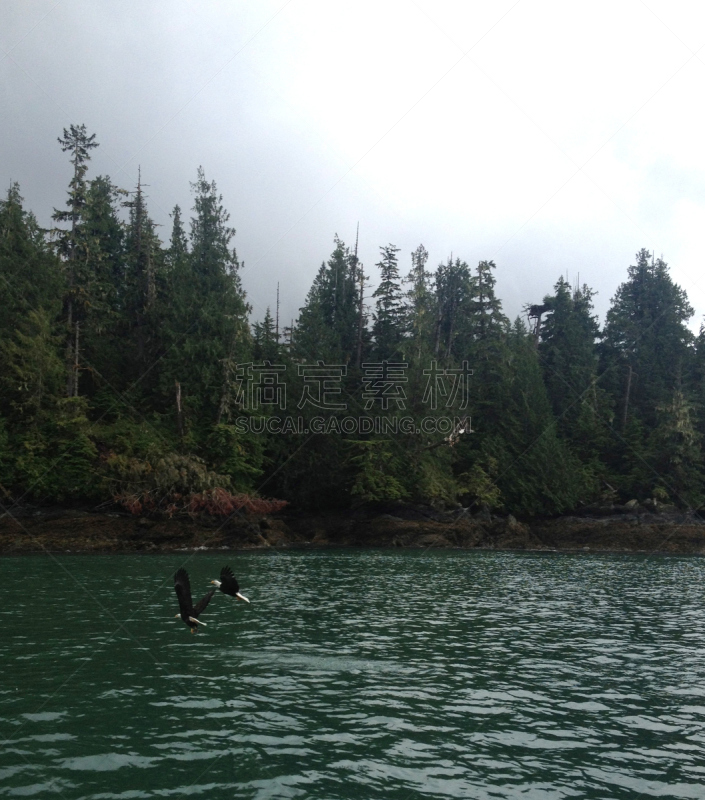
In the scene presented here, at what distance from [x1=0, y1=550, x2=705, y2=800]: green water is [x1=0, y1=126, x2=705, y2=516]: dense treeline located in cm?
2330

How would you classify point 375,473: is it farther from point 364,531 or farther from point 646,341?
point 646,341

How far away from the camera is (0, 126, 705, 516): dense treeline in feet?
156

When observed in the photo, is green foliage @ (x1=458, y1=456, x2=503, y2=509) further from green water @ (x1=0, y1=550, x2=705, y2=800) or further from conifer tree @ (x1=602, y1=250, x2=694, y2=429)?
green water @ (x1=0, y1=550, x2=705, y2=800)

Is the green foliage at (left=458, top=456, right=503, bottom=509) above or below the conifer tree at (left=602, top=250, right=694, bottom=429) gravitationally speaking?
below

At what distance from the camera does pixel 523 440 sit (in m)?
61.5

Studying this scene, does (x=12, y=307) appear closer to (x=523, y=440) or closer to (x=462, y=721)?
(x=523, y=440)

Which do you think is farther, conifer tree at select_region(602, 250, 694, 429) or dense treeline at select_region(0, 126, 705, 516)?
conifer tree at select_region(602, 250, 694, 429)

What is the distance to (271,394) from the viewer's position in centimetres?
5778

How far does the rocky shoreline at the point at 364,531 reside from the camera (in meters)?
41.5

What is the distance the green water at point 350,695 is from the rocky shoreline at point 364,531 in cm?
1659

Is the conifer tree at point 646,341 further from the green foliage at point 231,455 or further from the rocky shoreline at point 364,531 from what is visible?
the green foliage at point 231,455

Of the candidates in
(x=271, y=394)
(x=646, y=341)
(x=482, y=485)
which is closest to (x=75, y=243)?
(x=271, y=394)

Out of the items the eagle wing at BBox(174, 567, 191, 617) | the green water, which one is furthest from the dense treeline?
the eagle wing at BBox(174, 567, 191, 617)

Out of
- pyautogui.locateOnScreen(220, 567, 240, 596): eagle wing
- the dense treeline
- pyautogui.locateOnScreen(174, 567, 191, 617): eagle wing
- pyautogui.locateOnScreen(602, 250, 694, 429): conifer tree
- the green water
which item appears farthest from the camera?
pyautogui.locateOnScreen(602, 250, 694, 429): conifer tree
